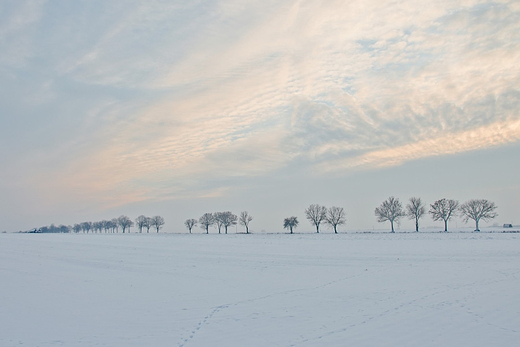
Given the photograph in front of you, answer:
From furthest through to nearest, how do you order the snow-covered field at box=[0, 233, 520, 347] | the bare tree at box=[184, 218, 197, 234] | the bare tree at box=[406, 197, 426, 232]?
the bare tree at box=[184, 218, 197, 234]
the bare tree at box=[406, 197, 426, 232]
the snow-covered field at box=[0, 233, 520, 347]

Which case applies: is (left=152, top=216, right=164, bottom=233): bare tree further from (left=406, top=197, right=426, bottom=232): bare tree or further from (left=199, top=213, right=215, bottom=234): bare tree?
(left=406, top=197, right=426, bottom=232): bare tree

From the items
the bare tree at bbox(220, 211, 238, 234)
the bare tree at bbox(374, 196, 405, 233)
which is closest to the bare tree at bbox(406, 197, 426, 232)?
the bare tree at bbox(374, 196, 405, 233)

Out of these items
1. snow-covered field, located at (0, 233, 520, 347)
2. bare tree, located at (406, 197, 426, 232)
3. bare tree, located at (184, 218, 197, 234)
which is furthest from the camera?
bare tree, located at (184, 218, 197, 234)

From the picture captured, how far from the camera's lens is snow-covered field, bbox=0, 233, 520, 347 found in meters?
10.8

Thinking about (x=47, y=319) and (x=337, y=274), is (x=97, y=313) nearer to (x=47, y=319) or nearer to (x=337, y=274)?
(x=47, y=319)

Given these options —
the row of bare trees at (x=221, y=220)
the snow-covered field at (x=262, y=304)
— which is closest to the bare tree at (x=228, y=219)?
the row of bare trees at (x=221, y=220)

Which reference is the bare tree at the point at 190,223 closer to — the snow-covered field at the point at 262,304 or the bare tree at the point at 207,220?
the bare tree at the point at 207,220

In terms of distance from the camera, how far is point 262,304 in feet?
49.0

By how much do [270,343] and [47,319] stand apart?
8421mm

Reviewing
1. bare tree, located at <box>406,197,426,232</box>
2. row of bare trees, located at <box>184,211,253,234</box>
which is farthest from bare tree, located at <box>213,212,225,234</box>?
bare tree, located at <box>406,197,426,232</box>

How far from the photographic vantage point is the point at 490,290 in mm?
16531

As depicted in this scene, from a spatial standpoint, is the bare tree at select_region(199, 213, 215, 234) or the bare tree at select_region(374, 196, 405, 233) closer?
the bare tree at select_region(374, 196, 405, 233)

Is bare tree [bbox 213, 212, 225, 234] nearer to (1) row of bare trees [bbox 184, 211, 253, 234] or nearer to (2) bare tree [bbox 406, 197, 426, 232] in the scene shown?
(1) row of bare trees [bbox 184, 211, 253, 234]

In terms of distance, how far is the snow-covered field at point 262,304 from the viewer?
424 inches
